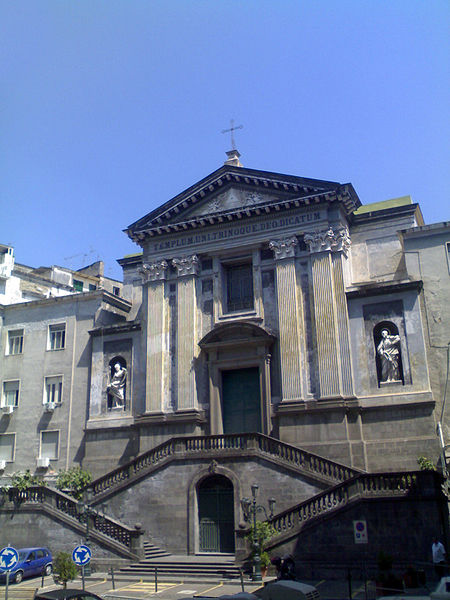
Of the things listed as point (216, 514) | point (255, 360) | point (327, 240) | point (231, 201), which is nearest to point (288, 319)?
point (255, 360)

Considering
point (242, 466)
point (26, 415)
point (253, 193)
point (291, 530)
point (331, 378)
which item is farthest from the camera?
point (26, 415)

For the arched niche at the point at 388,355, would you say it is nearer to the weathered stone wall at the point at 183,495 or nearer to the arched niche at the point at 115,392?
the weathered stone wall at the point at 183,495

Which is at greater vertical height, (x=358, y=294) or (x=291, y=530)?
(x=358, y=294)

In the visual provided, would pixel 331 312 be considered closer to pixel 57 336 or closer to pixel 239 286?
pixel 239 286

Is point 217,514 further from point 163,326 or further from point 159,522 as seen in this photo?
point 163,326

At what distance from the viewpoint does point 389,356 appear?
3136 cm

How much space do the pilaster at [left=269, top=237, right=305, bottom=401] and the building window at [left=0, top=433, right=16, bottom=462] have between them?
1668 cm

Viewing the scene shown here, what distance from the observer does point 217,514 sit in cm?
2847

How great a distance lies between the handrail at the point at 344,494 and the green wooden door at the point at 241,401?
8.39 m

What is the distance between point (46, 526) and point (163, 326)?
11.7 metres

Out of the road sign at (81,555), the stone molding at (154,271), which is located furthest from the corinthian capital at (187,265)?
the road sign at (81,555)

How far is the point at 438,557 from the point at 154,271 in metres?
21.5

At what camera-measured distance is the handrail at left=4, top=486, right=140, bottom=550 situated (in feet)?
89.2

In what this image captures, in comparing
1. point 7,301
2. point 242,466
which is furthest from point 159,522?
point 7,301
